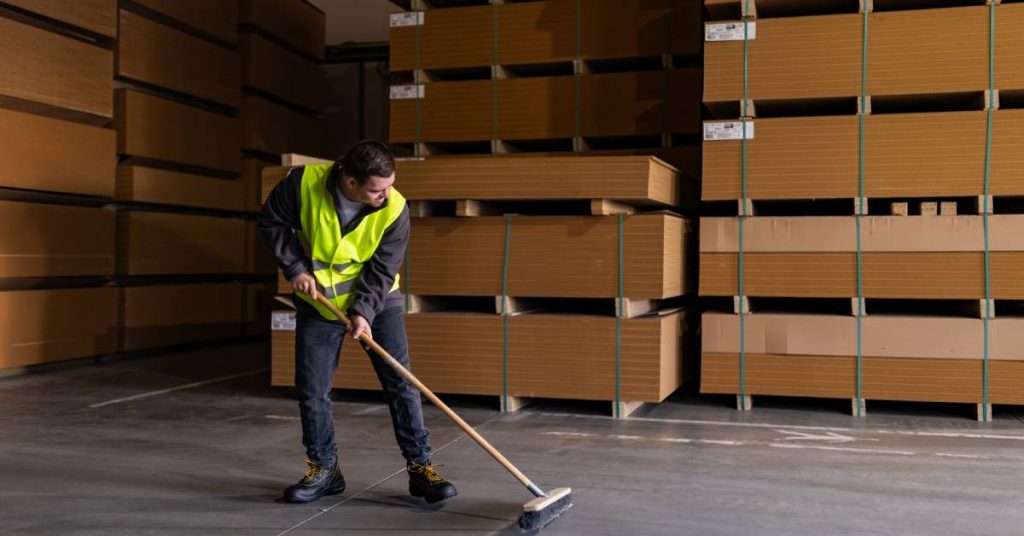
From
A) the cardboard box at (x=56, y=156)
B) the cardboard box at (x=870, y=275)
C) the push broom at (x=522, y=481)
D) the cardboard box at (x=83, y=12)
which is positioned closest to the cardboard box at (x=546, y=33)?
the cardboard box at (x=870, y=275)

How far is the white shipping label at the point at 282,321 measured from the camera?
661 cm

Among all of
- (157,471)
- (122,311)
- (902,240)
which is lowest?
(157,471)

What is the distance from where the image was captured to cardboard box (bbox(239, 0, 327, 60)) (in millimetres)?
10367

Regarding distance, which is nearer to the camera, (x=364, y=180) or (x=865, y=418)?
(x=364, y=180)

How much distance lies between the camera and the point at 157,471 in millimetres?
4574

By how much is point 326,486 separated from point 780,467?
2135 mm

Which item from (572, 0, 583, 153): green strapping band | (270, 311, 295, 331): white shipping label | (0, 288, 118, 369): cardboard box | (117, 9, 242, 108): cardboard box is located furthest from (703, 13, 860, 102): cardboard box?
(0, 288, 118, 369): cardboard box

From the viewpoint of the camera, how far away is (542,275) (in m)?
6.13

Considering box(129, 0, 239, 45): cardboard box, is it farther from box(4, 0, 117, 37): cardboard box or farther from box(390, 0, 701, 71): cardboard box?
box(390, 0, 701, 71): cardboard box

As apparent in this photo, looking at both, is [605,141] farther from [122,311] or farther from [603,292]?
[122,311]

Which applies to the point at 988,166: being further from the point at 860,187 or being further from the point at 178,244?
the point at 178,244

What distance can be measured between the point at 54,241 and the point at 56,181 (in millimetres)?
477

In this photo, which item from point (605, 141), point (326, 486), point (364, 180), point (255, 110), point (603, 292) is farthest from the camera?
point (255, 110)

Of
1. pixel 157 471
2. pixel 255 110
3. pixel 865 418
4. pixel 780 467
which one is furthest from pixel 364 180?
pixel 255 110
